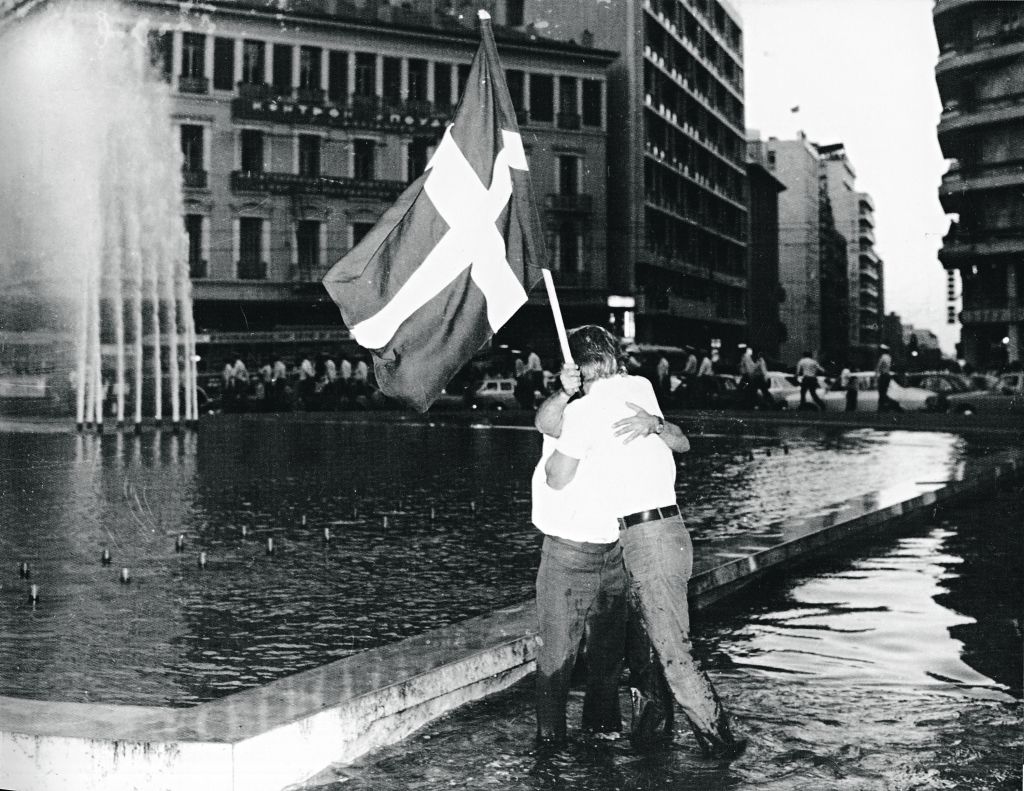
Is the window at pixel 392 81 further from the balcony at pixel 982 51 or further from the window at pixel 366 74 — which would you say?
the balcony at pixel 982 51

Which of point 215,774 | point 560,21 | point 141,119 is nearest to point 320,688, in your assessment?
point 215,774

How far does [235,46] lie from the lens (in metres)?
48.8

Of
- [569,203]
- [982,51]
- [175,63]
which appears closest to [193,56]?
[175,63]

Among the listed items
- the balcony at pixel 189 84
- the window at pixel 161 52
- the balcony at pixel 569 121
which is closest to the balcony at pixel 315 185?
the balcony at pixel 189 84

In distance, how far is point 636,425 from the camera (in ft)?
13.8

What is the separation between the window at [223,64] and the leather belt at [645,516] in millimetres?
47035

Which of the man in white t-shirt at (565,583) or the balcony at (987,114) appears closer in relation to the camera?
the man in white t-shirt at (565,583)

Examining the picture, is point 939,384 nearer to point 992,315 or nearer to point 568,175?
point 992,315

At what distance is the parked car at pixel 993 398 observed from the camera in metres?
29.7

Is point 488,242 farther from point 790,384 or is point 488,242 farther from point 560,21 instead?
point 560,21

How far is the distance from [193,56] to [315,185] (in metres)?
6.39

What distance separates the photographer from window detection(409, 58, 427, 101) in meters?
51.7

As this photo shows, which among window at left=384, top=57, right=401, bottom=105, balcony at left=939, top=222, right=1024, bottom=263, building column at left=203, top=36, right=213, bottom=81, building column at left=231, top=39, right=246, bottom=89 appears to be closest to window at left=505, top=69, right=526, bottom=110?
window at left=384, top=57, right=401, bottom=105

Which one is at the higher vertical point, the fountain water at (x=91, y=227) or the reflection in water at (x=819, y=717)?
the fountain water at (x=91, y=227)
